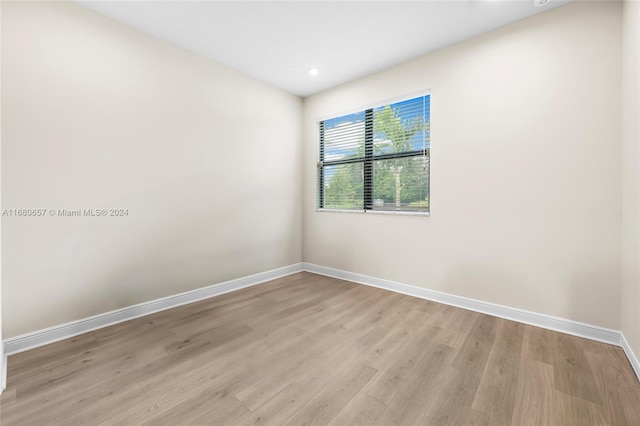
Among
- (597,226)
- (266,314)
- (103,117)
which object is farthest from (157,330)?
(597,226)

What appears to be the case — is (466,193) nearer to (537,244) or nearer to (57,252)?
(537,244)

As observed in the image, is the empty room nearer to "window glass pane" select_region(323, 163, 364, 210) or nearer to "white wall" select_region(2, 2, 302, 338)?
"white wall" select_region(2, 2, 302, 338)

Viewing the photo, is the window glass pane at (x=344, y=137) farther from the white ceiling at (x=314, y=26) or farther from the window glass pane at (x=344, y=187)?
the white ceiling at (x=314, y=26)

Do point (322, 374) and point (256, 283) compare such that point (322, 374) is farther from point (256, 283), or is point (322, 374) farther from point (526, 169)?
point (526, 169)

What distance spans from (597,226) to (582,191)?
295mm

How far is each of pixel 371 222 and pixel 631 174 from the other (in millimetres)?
2236

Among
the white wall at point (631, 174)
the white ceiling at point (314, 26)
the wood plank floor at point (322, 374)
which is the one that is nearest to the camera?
the wood plank floor at point (322, 374)

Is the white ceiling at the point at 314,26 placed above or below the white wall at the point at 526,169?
above

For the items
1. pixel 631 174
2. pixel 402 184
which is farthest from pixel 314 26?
pixel 631 174

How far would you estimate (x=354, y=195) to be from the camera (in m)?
3.72

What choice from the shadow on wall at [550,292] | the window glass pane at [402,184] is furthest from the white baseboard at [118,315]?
the shadow on wall at [550,292]

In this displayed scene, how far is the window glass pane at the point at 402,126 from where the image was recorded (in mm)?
3027

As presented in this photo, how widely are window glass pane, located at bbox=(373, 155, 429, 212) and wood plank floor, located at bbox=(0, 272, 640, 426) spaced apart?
4.12ft

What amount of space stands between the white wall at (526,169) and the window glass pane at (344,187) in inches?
26.7
